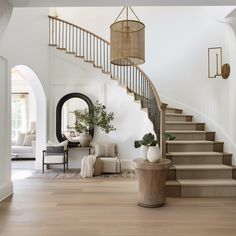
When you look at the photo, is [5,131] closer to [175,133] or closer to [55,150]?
[55,150]

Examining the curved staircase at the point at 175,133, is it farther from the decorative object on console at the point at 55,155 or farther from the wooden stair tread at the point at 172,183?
the decorative object on console at the point at 55,155

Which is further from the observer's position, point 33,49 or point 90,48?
point 90,48

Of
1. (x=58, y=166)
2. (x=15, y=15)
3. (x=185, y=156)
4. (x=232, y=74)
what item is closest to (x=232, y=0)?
(x=232, y=74)

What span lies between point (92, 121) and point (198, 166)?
3.11 metres

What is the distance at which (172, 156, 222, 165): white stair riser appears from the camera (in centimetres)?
450

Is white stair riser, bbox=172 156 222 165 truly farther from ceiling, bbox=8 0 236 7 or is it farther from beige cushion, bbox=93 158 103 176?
ceiling, bbox=8 0 236 7

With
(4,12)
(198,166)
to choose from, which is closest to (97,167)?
(198,166)

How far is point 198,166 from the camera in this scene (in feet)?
14.3

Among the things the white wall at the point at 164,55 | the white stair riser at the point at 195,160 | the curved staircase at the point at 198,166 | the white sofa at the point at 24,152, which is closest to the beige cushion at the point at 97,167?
the white wall at the point at 164,55

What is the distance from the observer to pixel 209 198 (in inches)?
150

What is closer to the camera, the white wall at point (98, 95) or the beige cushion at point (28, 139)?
the white wall at point (98, 95)

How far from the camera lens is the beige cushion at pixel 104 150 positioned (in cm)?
621

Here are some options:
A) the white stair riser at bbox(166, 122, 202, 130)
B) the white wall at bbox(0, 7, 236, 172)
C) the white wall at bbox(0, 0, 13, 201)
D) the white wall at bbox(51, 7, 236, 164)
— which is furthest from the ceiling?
the white stair riser at bbox(166, 122, 202, 130)

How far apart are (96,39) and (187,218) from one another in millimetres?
5829
